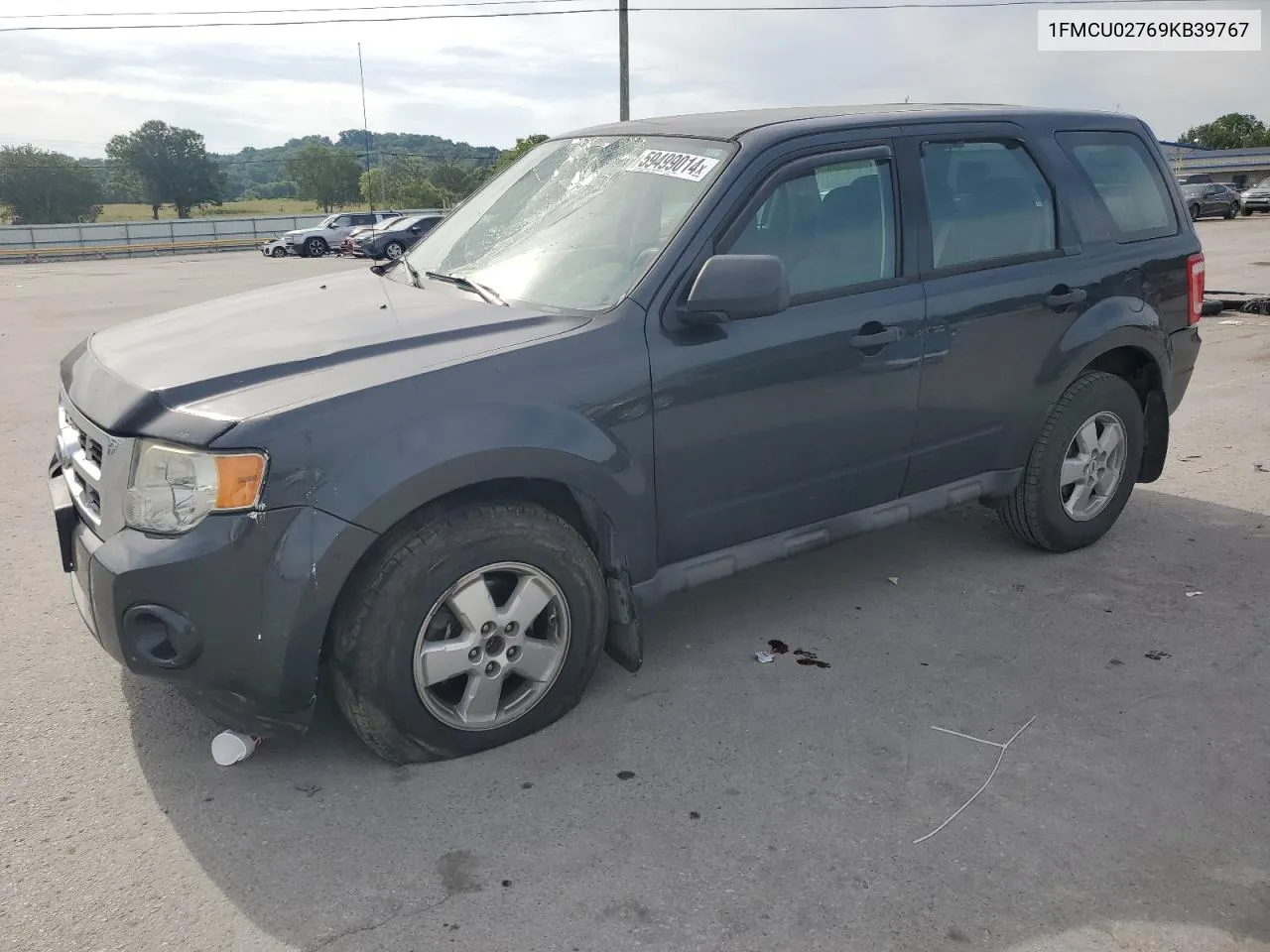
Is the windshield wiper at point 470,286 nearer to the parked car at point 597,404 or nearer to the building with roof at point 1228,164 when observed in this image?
the parked car at point 597,404

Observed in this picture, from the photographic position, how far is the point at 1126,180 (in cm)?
484

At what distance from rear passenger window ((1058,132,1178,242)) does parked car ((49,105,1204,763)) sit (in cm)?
2

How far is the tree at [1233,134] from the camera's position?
3777 inches

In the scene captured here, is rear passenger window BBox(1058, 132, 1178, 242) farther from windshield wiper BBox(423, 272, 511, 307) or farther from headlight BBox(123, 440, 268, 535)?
headlight BBox(123, 440, 268, 535)

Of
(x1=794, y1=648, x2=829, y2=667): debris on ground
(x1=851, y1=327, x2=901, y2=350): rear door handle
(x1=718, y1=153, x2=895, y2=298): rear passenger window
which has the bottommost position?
(x1=794, y1=648, x2=829, y2=667): debris on ground

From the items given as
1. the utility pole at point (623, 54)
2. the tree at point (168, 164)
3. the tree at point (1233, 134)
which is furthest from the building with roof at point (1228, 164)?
the tree at point (168, 164)

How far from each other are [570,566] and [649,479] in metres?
0.38

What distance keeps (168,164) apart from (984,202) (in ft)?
330

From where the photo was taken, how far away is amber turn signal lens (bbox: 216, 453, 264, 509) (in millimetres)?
2701

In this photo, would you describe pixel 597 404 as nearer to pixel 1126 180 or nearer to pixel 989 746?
pixel 989 746

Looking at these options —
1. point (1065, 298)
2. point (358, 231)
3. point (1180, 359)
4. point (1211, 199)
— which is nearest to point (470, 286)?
point (1065, 298)

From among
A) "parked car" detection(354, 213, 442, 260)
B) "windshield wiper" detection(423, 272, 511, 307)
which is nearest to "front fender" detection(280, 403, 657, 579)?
"windshield wiper" detection(423, 272, 511, 307)

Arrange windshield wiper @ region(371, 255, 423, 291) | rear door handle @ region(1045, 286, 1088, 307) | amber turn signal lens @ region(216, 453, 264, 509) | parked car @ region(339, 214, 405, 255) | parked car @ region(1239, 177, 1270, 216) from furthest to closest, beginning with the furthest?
parked car @ region(1239, 177, 1270, 216) < parked car @ region(339, 214, 405, 255) < rear door handle @ region(1045, 286, 1088, 307) < windshield wiper @ region(371, 255, 423, 291) < amber turn signal lens @ region(216, 453, 264, 509)

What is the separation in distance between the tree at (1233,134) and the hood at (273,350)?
10768cm
